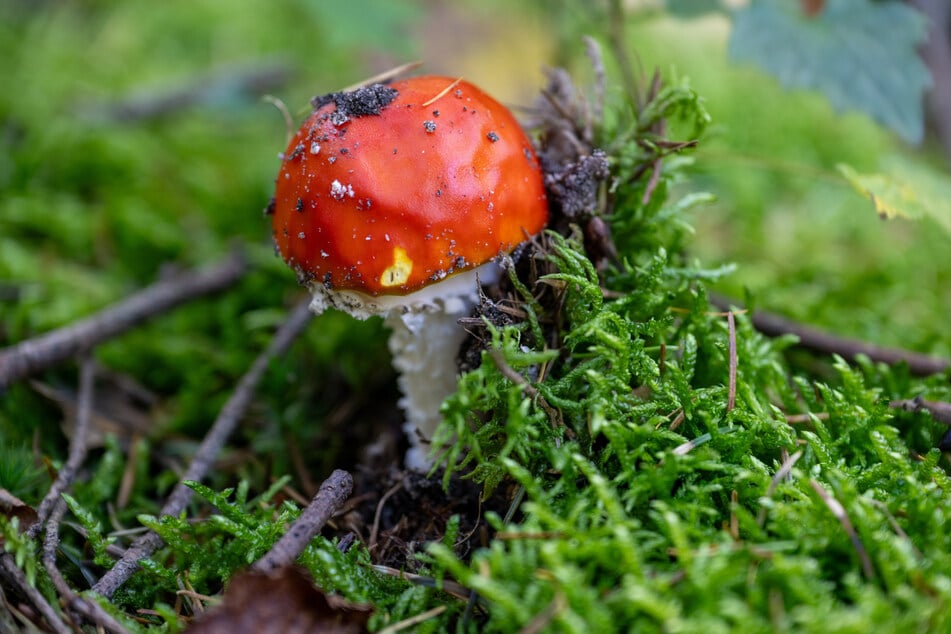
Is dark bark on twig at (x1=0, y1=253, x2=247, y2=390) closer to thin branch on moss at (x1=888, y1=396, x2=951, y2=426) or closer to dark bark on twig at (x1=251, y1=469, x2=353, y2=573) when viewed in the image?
dark bark on twig at (x1=251, y1=469, x2=353, y2=573)

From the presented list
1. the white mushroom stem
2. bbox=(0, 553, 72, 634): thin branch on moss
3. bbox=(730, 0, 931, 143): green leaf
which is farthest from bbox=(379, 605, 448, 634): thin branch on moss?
bbox=(730, 0, 931, 143): green leaf

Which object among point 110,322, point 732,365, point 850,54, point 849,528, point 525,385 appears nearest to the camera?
point 849,528

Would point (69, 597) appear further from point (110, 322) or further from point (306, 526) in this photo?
point (110, 322)

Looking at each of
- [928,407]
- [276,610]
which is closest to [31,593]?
[276,610]

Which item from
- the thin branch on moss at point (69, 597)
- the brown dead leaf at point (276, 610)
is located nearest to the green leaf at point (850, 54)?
the brown dead leaf at point (276, 610)

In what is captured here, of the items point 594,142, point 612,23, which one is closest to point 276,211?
point 594,142

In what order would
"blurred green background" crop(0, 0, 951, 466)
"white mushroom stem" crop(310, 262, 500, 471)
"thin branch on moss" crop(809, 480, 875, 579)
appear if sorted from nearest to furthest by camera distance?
"thin branch on moss" crop(809, 480, 875, 579)
"white mushroom stem" crop(310, 262, 500, 471)
"blurred green background" crop(0, 0, 951, 466)

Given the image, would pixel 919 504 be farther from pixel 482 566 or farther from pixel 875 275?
pixel 875 275
